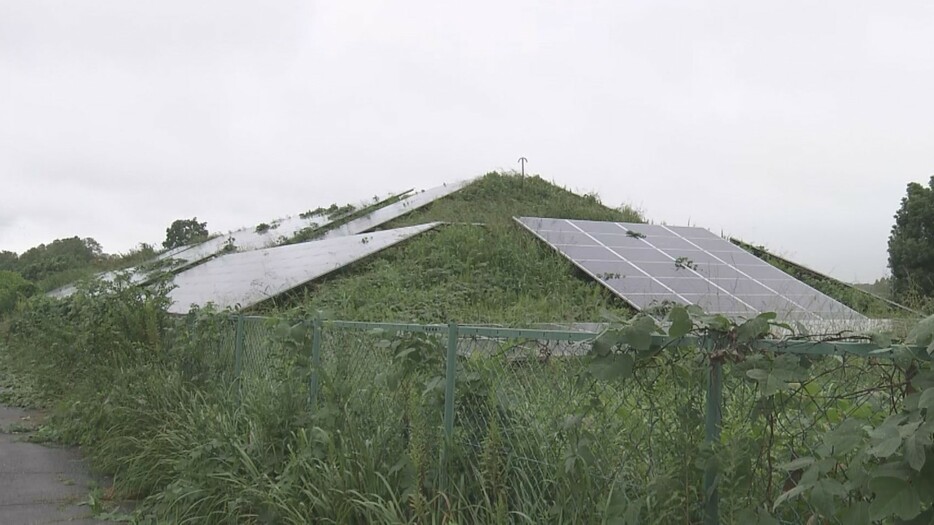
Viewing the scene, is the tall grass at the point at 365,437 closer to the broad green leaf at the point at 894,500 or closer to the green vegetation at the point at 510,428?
the green vegetation at the point at 510,428

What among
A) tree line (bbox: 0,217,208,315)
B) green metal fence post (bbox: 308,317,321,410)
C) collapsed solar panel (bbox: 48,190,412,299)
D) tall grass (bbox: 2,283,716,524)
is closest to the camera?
tall grass (bbox: 2,283,716,524)

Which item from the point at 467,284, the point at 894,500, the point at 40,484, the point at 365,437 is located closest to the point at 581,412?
the point at 894,500

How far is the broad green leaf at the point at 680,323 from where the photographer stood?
231 cm

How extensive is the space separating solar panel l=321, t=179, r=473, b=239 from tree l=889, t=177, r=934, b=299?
12.0 meters

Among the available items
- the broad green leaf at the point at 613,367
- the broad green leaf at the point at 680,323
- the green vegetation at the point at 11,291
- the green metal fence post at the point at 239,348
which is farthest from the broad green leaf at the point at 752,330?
the green vegetation at the point at 11,291

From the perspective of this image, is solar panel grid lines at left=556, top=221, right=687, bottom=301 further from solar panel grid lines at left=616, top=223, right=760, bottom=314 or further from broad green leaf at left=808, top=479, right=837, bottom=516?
broad green leaf at left=808, top=479, right=837, bottom=516

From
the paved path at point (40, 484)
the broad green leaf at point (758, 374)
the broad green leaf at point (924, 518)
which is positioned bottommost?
the paved path at point (40, 484)

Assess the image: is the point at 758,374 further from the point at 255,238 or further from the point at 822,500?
the point at 255,238

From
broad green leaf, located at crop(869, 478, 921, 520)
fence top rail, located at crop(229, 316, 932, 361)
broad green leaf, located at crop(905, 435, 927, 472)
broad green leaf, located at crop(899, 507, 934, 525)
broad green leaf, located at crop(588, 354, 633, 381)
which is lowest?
broad green leaf, located at crop(899, 507, 934, 525)

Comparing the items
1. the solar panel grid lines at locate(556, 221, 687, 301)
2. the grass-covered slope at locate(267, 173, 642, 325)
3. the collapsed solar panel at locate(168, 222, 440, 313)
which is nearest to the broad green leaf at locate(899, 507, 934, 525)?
the grass-covered slope at locate(267, 173, 642, 325)

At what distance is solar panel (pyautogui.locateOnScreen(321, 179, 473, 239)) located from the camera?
1978 cm

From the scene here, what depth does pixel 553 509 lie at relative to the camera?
2.93m

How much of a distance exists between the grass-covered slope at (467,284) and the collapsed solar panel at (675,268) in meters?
0.42

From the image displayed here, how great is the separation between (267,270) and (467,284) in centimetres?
429
